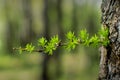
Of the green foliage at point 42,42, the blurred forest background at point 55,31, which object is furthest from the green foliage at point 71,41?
the blurred forest background at point 55,31

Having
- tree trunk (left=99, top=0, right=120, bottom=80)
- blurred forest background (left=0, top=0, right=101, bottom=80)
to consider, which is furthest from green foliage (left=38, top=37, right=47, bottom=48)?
blurred forest background (left=0, top=0, right=101, bottom=80)

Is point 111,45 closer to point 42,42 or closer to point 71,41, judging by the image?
point 71,41

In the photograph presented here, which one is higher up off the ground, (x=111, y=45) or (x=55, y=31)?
(x=111, y=45)

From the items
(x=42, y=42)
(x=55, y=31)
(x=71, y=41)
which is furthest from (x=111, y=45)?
(x=55, y=31)

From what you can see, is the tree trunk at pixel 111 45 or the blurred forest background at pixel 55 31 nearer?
the tree trunk at pixel 111 45

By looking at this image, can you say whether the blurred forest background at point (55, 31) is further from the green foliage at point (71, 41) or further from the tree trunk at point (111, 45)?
the green foliage at point (71, 41)

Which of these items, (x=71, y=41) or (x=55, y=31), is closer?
(x=71, y=41)

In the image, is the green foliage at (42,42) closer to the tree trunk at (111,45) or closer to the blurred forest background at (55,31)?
the tree trunk at (111,45)

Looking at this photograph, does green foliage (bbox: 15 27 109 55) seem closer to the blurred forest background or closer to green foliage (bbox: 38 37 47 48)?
green foliage (bbox: 38 37 47 48)
